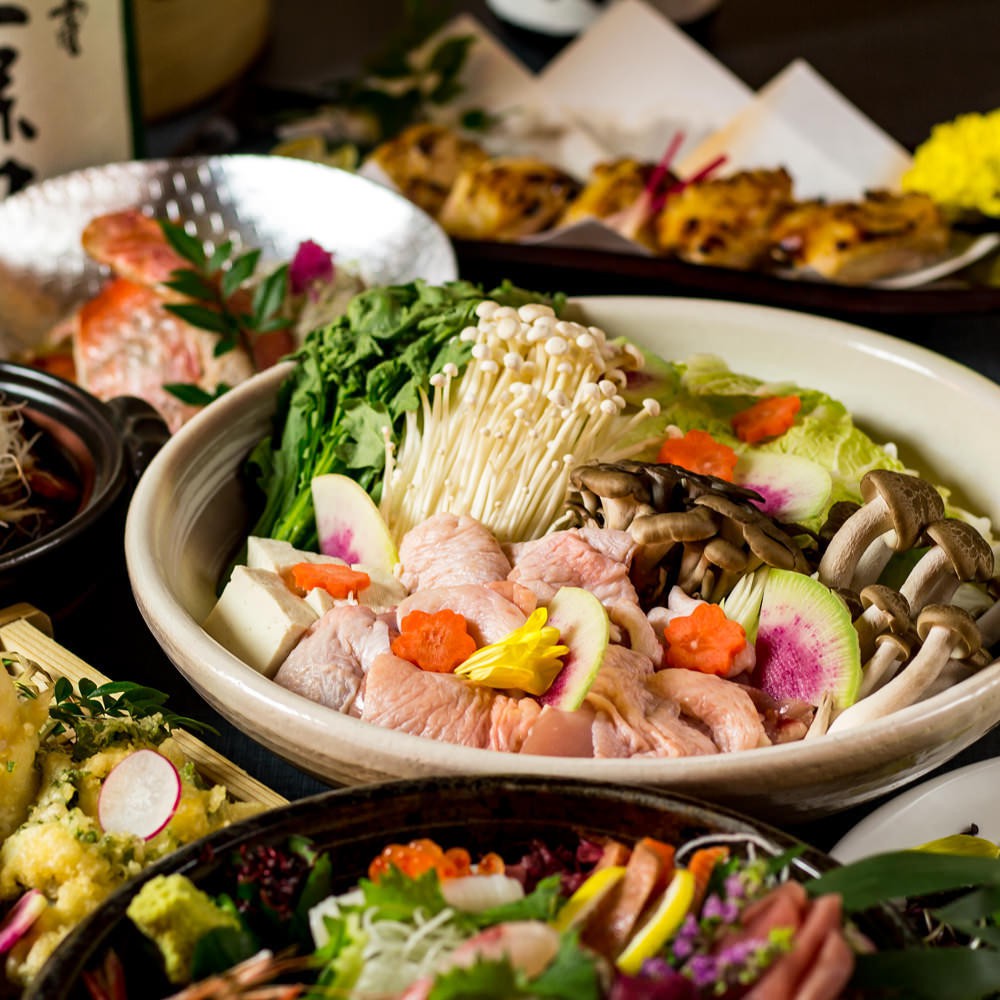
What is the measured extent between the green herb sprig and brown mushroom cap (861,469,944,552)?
1168 millimetres

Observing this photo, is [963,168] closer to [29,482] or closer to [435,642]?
[435,642]

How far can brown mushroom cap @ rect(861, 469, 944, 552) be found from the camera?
1.52 meters

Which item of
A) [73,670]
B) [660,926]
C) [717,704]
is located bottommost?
[73,670]

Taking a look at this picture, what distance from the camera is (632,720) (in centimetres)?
136

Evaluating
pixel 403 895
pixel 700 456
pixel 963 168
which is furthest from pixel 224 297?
pixel 963 168

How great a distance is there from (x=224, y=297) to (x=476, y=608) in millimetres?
1053

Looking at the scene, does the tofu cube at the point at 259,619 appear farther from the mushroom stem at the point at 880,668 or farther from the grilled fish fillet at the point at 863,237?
the grilled fish fillet at the point at 863,237

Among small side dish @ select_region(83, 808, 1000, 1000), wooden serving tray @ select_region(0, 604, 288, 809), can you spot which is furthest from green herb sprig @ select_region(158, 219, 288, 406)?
small side dish @ select_region(83, 808, 1000, 1000)

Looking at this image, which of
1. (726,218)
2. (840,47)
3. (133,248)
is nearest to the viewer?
(133,248)

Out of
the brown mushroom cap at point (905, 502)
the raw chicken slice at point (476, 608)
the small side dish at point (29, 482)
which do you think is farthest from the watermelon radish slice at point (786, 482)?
the small side dish at point (29, 482)

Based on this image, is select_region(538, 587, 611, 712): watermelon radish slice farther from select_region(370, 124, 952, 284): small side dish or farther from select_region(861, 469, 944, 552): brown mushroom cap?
select_region(370, 124, 952, 284): small side dish

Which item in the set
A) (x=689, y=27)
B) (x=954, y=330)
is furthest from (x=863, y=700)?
(x=689, y=27)

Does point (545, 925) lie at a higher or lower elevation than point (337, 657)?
higher

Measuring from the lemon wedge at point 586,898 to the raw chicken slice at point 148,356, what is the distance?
1415mm
